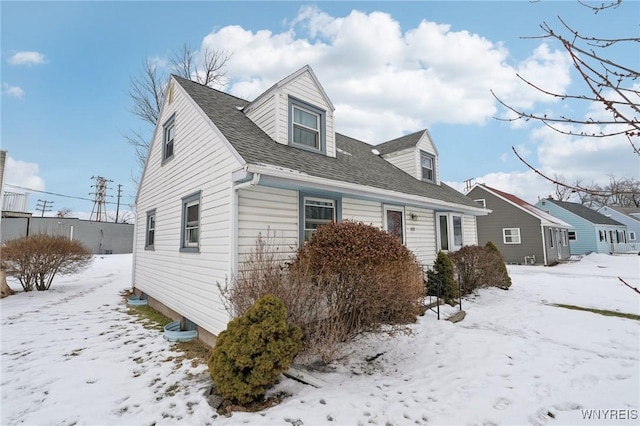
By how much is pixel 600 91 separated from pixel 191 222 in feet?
23.7

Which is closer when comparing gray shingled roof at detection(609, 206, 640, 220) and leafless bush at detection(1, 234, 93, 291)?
leafless bush at detection(1, 234, 93, 291)

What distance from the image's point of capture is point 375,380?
4312 mm

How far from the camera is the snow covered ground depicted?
11.3ft

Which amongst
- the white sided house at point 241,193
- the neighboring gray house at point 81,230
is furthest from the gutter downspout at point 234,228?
the neighboring gray house at point 81,230

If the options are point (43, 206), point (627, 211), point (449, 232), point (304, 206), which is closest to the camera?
point (304, 206)

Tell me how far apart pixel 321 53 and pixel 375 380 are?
36.6 ft

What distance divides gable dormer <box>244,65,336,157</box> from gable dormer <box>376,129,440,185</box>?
497 centimetres

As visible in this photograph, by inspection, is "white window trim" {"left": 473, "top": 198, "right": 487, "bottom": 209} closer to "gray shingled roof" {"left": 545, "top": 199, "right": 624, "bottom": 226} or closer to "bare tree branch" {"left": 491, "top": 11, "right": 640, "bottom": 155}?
"gray shingled roof" {"left": 545, "top": 199, "right": 624, "bottom": 226}

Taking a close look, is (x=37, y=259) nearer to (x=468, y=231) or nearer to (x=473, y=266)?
(x=473, y=266)

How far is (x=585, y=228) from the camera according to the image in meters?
27.8

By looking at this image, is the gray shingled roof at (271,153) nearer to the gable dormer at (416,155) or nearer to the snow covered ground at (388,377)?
the gable dormer at (416,155)

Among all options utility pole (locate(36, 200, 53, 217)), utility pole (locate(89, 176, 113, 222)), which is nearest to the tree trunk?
utility pole (locate(89, 176, 113, 222))

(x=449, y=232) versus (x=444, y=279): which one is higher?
(x=449, y=232)

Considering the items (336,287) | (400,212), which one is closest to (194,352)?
(336,287)
